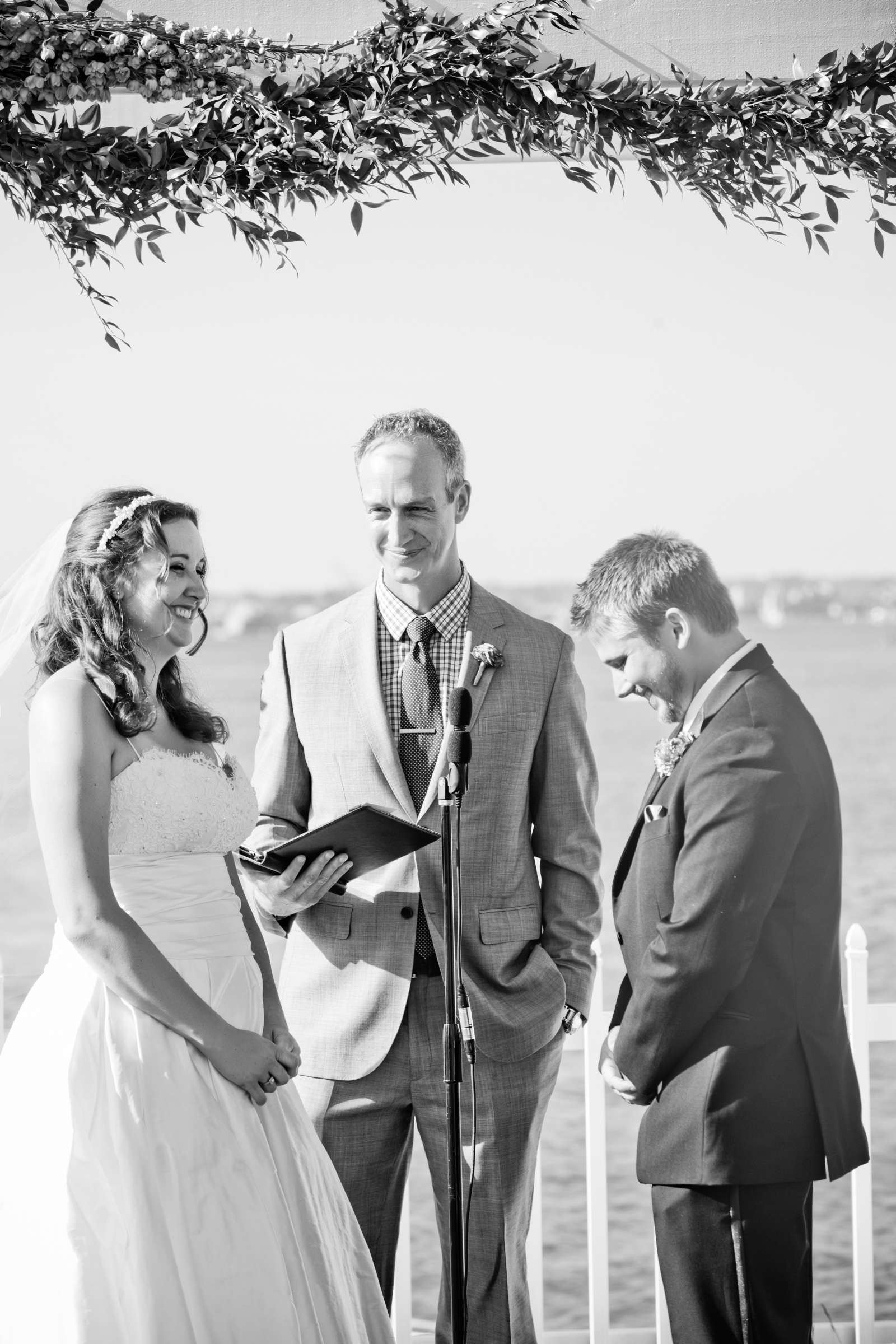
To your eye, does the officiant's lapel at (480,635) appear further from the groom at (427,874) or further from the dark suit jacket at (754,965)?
the dark suit jacket at (754,965)

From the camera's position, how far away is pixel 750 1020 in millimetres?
2152

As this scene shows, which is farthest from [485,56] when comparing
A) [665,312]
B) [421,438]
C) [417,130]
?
[665,312]

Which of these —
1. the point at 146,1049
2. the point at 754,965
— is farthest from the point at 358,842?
the point at 754,965

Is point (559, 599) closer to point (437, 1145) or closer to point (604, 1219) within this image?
point (604, 1219)

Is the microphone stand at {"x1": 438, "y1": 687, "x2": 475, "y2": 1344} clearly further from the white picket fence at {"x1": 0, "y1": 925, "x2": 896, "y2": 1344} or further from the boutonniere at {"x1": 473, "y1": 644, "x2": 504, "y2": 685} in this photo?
the white picket fence at {"x1": 0, "y1": 925, "x2": 896, "y2": 1344}

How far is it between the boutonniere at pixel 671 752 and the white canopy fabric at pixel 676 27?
1553 mm

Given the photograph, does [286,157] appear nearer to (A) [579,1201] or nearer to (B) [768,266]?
(A) [579,1201]

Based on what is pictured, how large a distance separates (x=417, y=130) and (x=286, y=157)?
0.95 ft

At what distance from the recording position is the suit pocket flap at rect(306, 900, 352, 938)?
2.57 meters

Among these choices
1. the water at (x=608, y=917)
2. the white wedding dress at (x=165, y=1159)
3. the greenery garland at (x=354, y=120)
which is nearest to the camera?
the white wedding dress at (x=165, y=1159)

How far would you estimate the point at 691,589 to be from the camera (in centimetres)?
230

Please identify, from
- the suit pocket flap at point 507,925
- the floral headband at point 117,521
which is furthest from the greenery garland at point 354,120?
the suit pocket flap at point 507,925

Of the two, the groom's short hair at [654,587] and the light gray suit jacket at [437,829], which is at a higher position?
the groom's short hair at [654,587]

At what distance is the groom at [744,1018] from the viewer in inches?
83.7
